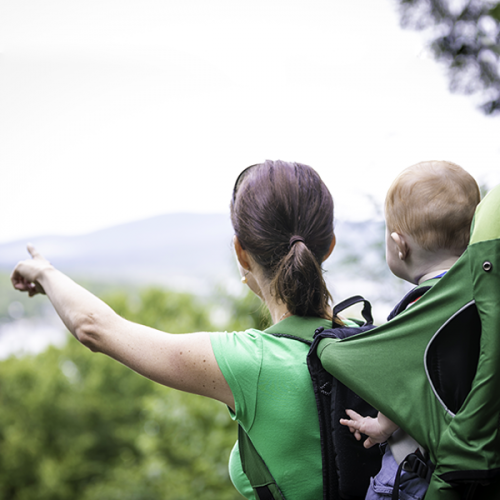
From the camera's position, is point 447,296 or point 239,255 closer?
point 447,296

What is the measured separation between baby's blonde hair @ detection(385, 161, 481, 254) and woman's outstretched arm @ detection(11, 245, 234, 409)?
553mm

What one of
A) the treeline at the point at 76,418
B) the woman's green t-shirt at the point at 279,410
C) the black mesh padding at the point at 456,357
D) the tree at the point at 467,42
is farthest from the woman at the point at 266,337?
the treeline at the point at 76,418

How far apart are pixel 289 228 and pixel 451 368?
0.48m

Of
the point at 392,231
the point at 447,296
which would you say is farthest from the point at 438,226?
the point at 447,296

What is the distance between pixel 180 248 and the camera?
3038cm

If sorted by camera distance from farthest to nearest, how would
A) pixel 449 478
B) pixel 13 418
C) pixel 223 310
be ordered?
pixel 13 418 → pixel 223 310 → pixel 449 478

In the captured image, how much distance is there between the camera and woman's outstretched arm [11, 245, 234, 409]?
103 centimetres

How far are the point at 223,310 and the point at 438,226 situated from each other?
16.8 ft

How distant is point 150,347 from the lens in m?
1.05

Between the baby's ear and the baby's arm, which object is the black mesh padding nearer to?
the baby's arm

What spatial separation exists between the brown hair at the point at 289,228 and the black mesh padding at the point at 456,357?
34 cm

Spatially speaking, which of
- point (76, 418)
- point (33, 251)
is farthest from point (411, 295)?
point (76, 418)

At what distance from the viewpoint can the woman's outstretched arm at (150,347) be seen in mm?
1030

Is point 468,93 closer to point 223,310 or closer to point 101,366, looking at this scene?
point 223,310
